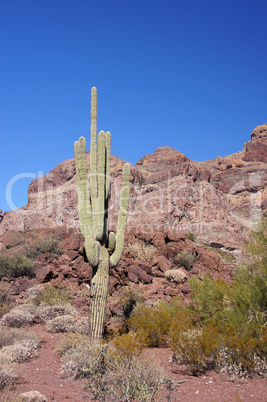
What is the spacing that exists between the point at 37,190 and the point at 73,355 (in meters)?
66.4

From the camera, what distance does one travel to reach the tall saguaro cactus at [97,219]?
7.82 m

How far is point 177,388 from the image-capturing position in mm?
5176

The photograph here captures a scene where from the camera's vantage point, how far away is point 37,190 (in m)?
69.2

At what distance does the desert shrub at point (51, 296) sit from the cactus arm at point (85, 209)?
282 centimetres

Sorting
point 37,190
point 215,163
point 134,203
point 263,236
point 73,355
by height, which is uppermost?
point 215,163

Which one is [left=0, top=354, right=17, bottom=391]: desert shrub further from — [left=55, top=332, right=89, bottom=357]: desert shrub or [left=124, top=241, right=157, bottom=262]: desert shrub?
[left=124, top=241, right=157, bottom=262]: desert shrub

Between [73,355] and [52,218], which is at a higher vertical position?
[52,218]

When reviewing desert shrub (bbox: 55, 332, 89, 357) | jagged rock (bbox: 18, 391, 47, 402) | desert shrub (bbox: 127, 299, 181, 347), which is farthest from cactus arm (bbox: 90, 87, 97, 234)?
jagged rock (bbox: 18, 391, 47, 402)

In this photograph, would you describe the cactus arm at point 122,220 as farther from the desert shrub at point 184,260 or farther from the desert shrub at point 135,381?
the desert shrub at point 184,260

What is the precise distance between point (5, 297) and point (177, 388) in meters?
7.54

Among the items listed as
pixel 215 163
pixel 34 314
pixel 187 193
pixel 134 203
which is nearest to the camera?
pixel 34 314

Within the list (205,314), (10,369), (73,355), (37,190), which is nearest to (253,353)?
(205,314)

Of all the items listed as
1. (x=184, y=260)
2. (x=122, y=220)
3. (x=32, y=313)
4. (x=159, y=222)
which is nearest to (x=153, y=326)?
(x=122, y=220)

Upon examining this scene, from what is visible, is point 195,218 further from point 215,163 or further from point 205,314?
point 215,163
